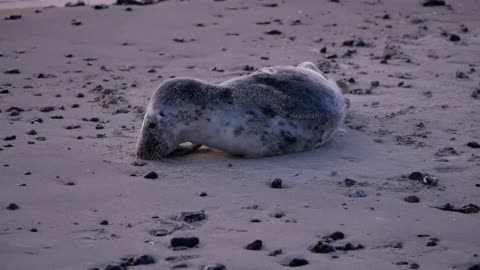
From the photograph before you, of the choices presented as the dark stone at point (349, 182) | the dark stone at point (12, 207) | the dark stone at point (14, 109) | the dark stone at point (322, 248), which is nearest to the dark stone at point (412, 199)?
the dark stone at point (349, 182)

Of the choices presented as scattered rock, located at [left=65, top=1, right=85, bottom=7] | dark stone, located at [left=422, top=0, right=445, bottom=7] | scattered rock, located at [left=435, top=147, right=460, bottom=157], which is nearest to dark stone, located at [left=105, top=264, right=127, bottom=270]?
scattered rock, located at [left=435, top=147, right=460, bottom=157]

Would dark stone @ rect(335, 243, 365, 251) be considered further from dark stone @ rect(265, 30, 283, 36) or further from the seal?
dark stone @ rect(265, 30, 283, 36)

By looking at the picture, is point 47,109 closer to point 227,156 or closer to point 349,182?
point 227,156

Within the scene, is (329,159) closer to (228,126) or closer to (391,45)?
(228,126)

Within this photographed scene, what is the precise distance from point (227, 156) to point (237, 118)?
301 mm

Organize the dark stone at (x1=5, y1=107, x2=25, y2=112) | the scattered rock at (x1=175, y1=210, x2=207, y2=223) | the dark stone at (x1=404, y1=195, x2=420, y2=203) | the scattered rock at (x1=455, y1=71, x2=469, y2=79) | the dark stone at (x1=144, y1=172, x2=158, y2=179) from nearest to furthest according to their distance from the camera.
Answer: the scattered rock at (x1=175, y1=210, x2=207, y2=223)
the dark stone at (x1=404, y1=195, x2=420, y2=203)
the dark stone at (x1=144, y1=172, x2=158, y2=179)
the dark stone at (x1=5, y1=107, x2=25, y2=112)
the scattered rock at (x1=455, y1=71, x2=469, y2=79)

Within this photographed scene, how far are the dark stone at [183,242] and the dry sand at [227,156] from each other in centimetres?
6

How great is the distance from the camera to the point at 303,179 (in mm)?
5992

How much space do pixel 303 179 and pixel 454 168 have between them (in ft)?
3.65

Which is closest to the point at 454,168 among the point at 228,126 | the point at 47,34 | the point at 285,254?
the point at 228,126

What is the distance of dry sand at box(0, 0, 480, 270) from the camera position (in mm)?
4738

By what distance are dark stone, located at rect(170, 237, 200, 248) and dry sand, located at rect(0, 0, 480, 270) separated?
0.19ft

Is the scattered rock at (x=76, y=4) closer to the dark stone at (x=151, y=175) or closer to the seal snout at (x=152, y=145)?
the seal snout at (x=152, y=145)

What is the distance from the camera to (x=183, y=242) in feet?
15.3
